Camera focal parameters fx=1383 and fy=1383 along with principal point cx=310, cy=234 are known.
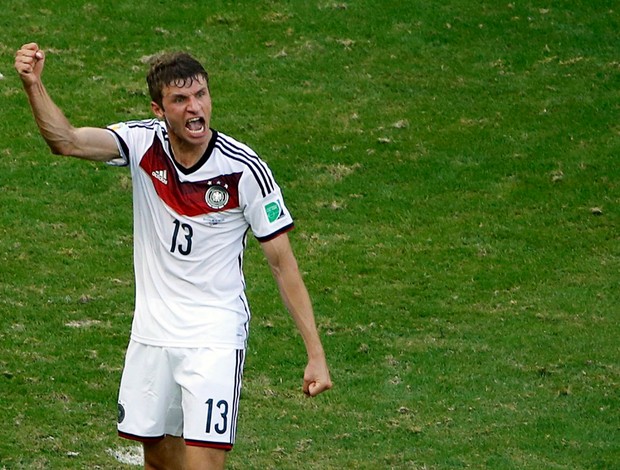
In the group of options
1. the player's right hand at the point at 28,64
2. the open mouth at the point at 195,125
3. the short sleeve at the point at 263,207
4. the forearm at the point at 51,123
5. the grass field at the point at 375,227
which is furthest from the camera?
the grass field at the point at 375,227

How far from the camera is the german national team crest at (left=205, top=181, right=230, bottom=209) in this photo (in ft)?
19.6

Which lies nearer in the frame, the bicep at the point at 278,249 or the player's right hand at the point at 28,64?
the player's right hand at the point at 28,64

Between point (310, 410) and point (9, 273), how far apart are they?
3.18 m

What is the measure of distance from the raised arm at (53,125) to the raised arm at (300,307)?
82cm

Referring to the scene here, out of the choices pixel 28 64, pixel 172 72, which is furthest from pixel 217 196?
pixel 28 64

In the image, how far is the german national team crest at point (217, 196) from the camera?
5.96 metres

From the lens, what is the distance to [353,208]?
38.8 ft

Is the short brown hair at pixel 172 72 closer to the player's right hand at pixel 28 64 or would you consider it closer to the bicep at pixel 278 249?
the player's right hand at pixel 28 64

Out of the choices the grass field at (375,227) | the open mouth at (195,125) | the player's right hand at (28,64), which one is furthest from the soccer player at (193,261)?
the grass field at (375,227)

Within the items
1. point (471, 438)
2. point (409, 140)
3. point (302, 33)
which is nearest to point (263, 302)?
point (471, 438)

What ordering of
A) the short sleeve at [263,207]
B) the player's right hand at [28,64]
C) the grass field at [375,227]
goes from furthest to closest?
the grass field at [375,227]
the short sleeve at [263,207]
the player's right hand at [28,64]

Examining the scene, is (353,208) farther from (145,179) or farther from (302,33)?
(145,179)

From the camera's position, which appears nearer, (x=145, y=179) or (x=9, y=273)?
(x=145, y=179)

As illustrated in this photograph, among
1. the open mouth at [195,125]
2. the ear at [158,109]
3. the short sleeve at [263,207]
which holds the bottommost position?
the short sleeve at [263,207]
